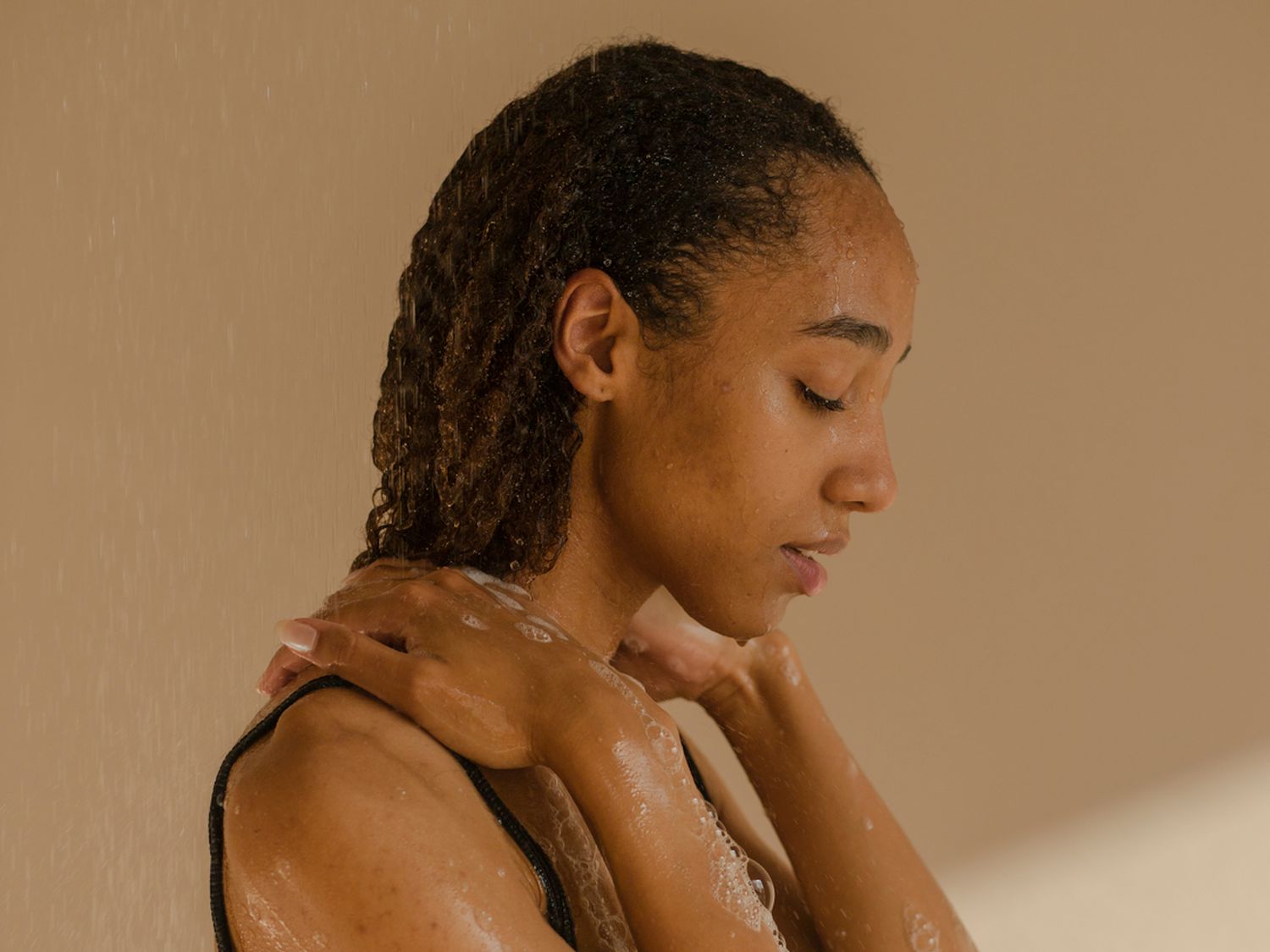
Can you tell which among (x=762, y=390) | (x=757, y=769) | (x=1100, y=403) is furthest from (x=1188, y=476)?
(x=762, y=390)

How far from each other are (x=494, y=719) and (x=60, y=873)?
1.19 meters

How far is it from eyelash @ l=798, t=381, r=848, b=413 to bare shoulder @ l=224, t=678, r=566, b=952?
0.36m

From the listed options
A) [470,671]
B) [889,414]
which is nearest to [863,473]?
[470,671]

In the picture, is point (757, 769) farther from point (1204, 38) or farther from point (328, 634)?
point (1204, 38)

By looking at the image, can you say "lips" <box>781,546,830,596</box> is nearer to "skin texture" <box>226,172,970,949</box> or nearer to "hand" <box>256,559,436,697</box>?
"skin texture" <box>226,172,970,949</box>

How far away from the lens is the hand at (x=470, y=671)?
989 millimetres

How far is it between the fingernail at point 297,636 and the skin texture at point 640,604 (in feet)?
0.05

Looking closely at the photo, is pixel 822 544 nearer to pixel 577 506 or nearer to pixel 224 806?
pixel 577 506

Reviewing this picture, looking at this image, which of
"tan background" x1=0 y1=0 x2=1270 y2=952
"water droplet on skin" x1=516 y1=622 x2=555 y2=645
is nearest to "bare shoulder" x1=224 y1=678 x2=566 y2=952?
"water droplet on skin" x1=516 y1=622 x2=555 y2=645

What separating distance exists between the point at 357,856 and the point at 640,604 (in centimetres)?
38

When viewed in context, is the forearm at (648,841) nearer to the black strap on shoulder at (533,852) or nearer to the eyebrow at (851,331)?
the black strap on shoulder at (533,852)

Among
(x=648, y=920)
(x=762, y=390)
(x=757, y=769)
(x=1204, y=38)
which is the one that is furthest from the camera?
(x=1204, y=38)

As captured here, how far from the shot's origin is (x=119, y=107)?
6.51ft

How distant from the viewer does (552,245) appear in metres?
1.09
